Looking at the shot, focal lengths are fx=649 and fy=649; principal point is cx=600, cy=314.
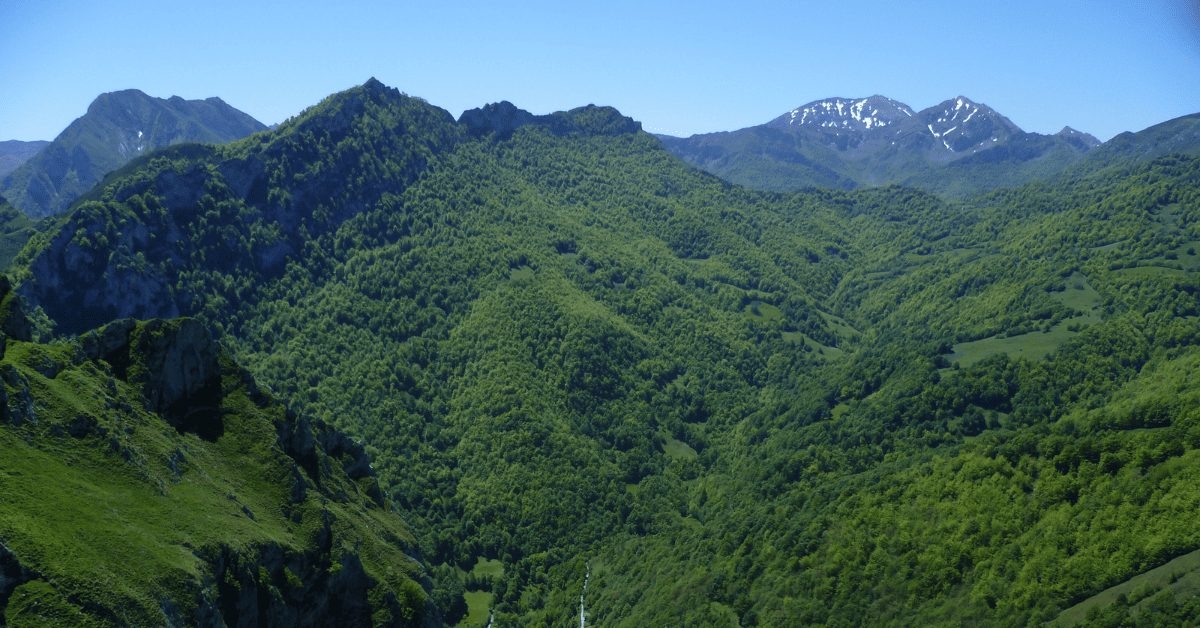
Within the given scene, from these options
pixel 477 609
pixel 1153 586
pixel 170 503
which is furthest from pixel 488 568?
pixel 1153 586

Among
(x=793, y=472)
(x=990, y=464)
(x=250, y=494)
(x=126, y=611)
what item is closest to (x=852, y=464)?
(x=793, y=472)

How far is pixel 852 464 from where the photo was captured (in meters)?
176

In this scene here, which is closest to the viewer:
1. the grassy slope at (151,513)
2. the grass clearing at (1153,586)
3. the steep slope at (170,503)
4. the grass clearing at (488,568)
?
the grassy slope at (151,513)

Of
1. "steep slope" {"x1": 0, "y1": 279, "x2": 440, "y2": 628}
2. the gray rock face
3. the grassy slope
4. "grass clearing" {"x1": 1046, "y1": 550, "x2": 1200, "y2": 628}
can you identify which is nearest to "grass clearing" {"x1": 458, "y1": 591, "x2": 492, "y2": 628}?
"steep slope" {"x1": 0, "y1": 279, "x2": 440, "y2": 628}

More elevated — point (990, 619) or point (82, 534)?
point (82, 534)

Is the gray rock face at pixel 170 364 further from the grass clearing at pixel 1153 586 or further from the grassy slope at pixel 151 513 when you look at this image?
the grass clearing at pixel 1153 586

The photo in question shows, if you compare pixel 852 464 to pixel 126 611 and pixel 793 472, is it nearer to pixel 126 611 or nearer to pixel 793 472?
pixel 793 472

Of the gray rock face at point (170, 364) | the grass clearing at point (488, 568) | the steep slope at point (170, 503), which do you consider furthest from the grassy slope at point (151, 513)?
the grass clearing at point (488, 568)

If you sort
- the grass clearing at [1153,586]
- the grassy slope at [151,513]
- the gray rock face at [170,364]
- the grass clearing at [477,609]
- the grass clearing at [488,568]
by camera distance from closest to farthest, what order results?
the grassy slope at [151,513] → the gray rock face at [170,364] → the grass clearing at [1153,586] → the grass clearing at [477,609] → the grass clearing at [488,568]

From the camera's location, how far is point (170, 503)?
202 feet

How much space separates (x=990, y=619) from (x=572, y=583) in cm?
8672

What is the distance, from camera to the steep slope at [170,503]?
160 feet

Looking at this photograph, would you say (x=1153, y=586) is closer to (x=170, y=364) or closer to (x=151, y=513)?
(x=151, y=513)

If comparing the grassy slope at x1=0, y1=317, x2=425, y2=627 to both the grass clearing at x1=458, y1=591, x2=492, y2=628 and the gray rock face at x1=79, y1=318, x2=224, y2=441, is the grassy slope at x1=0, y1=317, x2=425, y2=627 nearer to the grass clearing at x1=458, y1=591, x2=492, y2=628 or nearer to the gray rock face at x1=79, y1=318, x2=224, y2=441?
the gray rock face at x1=79, y1=318, x2=224, y2=441
